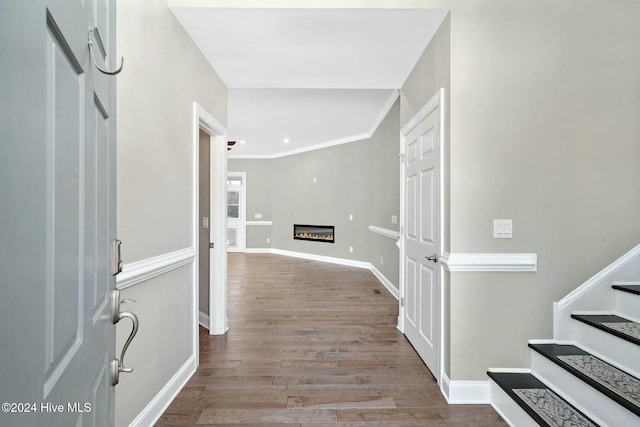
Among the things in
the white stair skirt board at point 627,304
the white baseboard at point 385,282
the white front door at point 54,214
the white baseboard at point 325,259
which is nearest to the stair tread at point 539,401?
the white stair skirt board at point 627,304

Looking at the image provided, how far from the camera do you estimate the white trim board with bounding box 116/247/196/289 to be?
1.59m

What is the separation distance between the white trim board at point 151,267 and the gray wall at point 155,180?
4 cm

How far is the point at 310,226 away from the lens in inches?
321

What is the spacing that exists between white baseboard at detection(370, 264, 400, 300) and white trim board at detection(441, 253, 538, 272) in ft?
7.99

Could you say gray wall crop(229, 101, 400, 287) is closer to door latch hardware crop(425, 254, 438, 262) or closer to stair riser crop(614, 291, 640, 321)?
door latch hardware crop(425, 254, 438, 262)

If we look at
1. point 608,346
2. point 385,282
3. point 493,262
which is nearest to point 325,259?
point 385,282

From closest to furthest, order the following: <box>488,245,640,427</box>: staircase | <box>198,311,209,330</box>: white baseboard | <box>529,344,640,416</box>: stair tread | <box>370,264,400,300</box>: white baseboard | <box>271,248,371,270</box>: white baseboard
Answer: <box>529,344,640,416</box>: stair tread < <box>488,245,640,427</box>: staircase < <box>198,311,209,330</box>: white baseboard < <box>370,264,400,300</box>: white baseboard < <box>271,248,371,270</box>: white baseboard

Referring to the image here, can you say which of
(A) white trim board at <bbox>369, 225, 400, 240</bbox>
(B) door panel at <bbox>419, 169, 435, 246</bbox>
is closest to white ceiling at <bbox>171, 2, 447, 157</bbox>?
(B) door panel at <bbox>419, 169, 435, 246</bbox>

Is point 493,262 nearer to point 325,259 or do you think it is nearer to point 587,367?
point 587,367

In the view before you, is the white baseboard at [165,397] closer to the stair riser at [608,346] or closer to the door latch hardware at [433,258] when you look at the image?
the door latch hardware at [433,258]

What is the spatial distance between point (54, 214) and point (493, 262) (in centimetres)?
224

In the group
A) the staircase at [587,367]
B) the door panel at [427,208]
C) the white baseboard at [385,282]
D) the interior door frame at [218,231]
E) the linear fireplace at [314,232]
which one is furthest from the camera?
the linear fireplace at [314,232]

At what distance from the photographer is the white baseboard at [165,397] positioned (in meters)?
1.81

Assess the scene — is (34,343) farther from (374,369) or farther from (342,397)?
(374,369)
